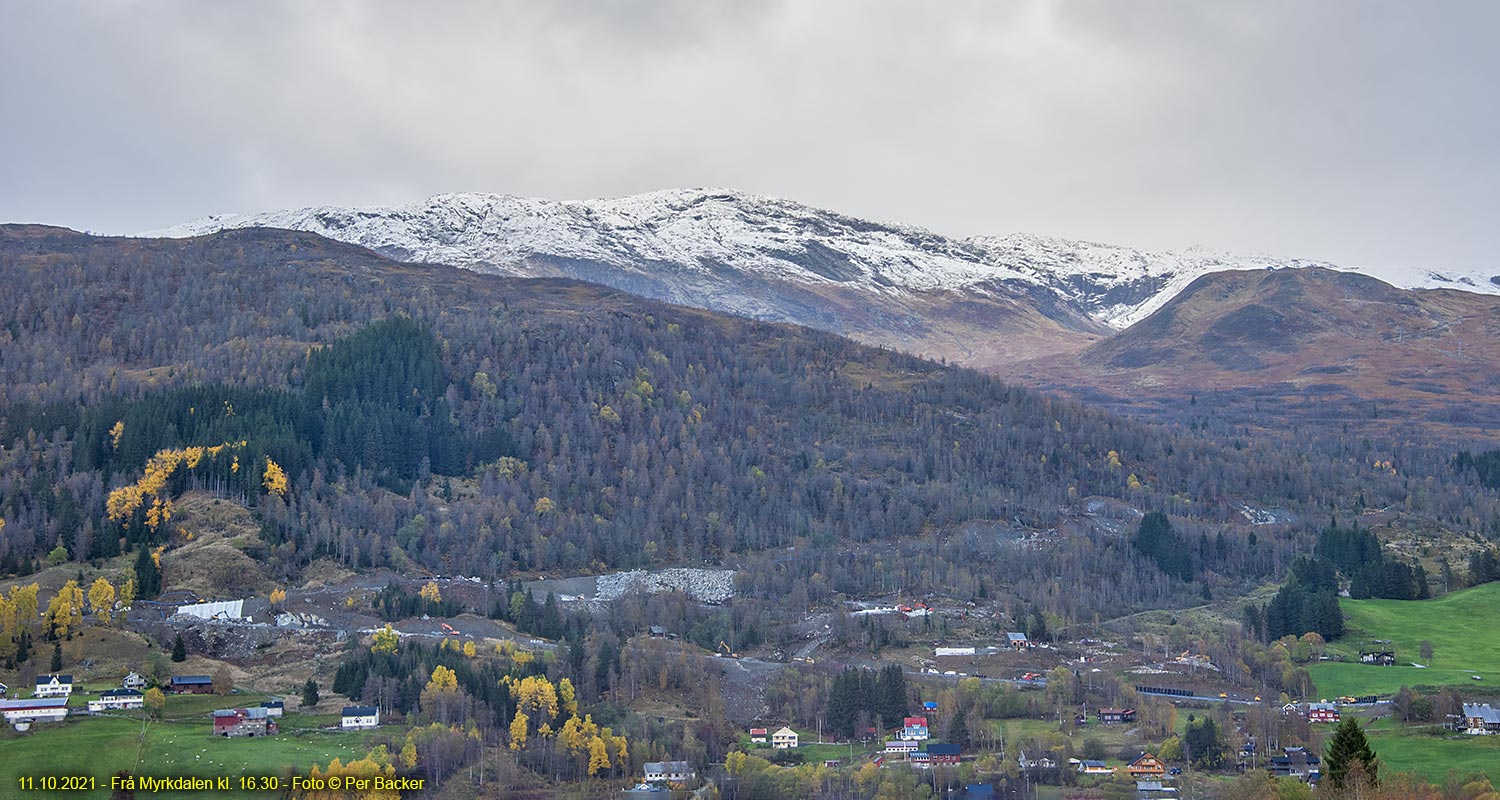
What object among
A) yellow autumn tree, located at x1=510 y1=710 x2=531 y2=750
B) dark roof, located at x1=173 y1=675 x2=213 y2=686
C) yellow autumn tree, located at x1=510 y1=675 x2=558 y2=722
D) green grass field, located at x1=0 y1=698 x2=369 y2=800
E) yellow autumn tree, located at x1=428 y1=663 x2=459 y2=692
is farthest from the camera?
dark roof, located at x1=173 y1=675 x2=213 y2=686

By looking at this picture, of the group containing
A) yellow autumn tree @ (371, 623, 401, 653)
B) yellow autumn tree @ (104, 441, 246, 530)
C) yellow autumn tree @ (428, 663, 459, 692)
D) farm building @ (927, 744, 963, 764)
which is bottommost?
farm building @ (927, 744, 963, 764)

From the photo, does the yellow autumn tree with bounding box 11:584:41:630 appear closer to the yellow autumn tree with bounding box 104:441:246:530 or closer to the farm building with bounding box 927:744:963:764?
the yellow autumn tree with bounding box 104:441:246:530

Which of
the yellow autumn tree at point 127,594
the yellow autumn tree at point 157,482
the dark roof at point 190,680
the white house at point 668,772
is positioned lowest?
the white house at point 668,772

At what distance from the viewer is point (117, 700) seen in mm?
118750

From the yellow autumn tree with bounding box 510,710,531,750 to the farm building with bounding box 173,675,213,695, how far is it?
90.0 ft

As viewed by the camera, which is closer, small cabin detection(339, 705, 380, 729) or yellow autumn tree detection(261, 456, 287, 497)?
small cabin detection(339, 705, 380, 729)

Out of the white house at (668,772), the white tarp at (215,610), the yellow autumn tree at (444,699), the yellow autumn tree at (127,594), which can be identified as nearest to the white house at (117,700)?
the yellow autumn tree at (444,699)

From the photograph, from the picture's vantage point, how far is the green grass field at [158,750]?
103m

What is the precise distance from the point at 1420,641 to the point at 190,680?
124 metres

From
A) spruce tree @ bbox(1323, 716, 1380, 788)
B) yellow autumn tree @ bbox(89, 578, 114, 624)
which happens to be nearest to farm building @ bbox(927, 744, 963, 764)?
spruce tree @ bbox(1323, 716, 1380, 788)

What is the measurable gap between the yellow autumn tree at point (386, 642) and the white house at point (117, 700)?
20.3m

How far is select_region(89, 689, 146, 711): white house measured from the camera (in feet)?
385

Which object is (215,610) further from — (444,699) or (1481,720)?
(1481,720)

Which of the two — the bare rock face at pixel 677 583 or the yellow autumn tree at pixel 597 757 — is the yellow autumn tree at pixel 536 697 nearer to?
the yellow autumn tree at pixel 597 757
